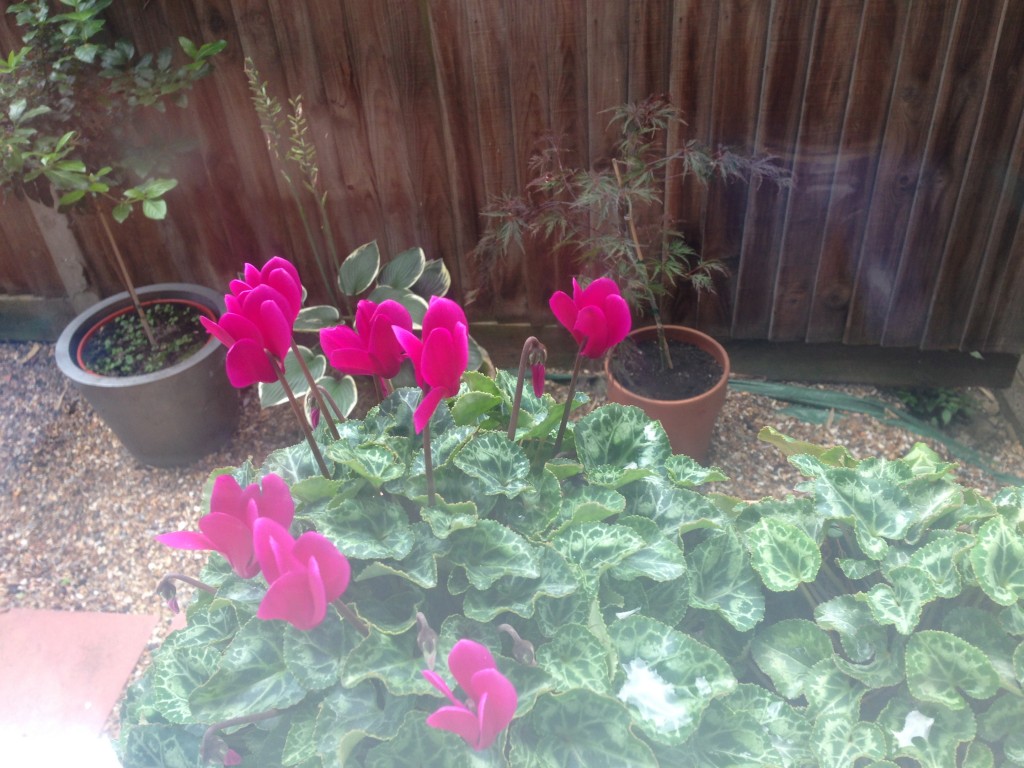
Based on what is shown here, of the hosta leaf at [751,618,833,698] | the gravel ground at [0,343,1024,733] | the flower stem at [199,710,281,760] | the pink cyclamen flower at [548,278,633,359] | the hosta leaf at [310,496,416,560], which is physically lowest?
the gravel ground at [0,343,1024,733]

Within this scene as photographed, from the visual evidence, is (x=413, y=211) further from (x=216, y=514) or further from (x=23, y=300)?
(x=216, y=514)

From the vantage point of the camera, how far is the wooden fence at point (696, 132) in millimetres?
1970

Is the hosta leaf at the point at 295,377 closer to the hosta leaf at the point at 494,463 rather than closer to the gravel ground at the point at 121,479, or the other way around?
the gravel ground at the point at 121,479

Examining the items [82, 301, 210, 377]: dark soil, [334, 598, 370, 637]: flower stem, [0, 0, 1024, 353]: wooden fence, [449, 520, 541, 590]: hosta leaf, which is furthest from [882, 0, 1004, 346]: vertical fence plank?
[82, 301, 210, 377]: dark soil

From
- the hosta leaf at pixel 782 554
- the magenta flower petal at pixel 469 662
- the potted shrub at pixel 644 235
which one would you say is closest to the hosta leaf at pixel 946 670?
the hosta leaf at pixel 782 554

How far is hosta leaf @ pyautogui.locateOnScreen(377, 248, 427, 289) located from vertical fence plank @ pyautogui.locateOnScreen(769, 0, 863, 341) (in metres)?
1.05

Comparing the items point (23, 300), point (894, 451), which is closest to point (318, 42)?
point (23, 300)

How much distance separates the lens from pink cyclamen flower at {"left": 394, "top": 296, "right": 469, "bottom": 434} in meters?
0.74

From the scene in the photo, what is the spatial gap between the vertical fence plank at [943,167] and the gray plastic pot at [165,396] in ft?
6.52

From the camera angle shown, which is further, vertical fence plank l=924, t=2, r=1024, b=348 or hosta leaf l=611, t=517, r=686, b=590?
vertical fence plank l=924, t=2, r=1024, b=348

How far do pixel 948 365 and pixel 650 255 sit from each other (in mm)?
1057

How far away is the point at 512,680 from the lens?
88 centimetres

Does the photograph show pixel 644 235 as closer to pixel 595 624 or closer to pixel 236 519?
pixel 595 624

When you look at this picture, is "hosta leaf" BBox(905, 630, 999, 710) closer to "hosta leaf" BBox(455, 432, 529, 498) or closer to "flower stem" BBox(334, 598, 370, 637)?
"hosta leaf" BBox(455, 432, 529, 498)
